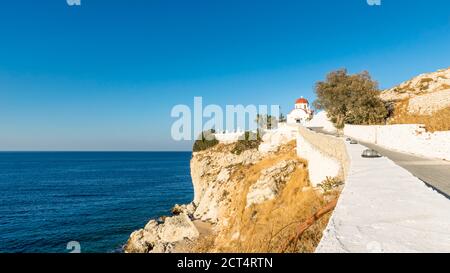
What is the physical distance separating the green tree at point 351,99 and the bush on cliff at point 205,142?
2617 centimetres

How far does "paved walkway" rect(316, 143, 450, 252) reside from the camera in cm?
375

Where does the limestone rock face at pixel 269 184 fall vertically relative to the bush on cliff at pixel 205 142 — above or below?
below

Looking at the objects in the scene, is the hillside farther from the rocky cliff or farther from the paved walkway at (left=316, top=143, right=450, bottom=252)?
the paved walkway at (left=316, top=143, right=450, bottom=252)

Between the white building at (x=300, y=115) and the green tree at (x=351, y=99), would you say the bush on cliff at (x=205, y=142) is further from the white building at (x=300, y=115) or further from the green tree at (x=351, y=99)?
the white building at (x=300, y=115)

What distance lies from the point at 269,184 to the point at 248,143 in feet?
112

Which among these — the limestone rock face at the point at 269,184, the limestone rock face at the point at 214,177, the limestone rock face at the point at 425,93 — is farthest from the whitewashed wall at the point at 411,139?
the limestone rock face at the point at 214,177

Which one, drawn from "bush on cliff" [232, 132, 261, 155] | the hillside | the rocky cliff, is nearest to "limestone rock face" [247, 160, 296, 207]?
the rocky cliff

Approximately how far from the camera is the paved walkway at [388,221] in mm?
3746

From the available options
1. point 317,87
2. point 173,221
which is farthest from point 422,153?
point 317,87

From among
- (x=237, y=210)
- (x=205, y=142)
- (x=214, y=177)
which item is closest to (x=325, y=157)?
(x=237, y=210)

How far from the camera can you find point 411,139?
81.3 feet

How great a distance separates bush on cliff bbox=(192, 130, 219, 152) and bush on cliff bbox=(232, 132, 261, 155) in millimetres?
8624

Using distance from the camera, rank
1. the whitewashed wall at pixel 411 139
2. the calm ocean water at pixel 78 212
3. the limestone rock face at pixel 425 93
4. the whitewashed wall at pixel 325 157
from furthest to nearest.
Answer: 1. the limestone rock face at pixel 425 93
2. the calm ocean water at pixel 78 212
3. the whitewashed wall at pixel 325 157
4. the whitewashed wall at pixel 411 139
